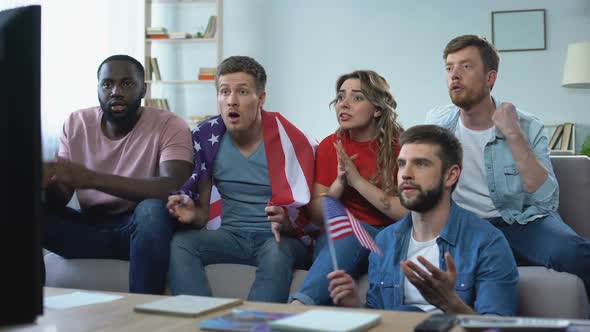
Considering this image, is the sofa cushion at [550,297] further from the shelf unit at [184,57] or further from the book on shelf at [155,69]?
the book on shelf at [155,69]

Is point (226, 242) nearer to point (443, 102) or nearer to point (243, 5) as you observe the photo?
point (443, 102)

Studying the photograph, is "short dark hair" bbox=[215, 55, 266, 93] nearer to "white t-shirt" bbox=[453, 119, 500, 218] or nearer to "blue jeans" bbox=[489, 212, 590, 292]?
"white t-shirt" bbox=[453, 119, 500, 218]

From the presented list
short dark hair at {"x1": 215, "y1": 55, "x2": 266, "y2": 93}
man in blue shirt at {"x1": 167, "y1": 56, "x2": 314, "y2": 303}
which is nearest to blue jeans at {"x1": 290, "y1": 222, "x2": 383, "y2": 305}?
man in blue shirt at {"x1": 167, "y1": 56, "x2": 314, "y2": 303}

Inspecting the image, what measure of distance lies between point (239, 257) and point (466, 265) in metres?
0.82

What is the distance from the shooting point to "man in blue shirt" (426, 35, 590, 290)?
208cm

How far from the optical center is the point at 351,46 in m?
5.83

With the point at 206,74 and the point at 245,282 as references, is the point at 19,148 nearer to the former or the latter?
the point at 245,282

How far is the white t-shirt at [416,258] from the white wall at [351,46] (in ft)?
11.8

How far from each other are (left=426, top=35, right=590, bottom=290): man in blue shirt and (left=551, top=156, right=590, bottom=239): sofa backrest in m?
0.14

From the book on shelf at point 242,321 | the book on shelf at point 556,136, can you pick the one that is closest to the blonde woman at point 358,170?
the book on shelf at point 242,321

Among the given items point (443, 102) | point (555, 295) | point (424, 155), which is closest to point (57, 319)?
point (424, 155)

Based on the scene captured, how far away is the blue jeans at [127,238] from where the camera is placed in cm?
211

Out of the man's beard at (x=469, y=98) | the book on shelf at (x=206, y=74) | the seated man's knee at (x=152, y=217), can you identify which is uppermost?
the book on shelf at (x=206, y=74)

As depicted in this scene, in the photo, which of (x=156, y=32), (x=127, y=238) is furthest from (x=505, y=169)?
(x=156, y=32)
